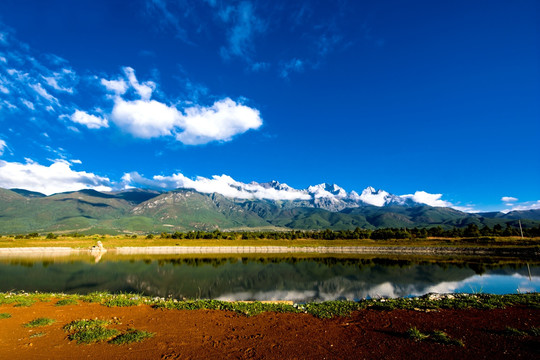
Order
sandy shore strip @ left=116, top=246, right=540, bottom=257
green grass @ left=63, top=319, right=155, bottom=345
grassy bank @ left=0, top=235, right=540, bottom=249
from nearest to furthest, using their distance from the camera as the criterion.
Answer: green grass @ left=63, top=319, right=155, bottom=345
sandy shore strip @ left=116, top=246, right=540, bottom=257
grassy bank @ left=0, top=235, right=540, bottom=249

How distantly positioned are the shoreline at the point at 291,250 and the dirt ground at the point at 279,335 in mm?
95647

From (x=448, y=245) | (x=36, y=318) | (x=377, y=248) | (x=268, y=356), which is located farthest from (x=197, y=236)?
(x=268, y=356)

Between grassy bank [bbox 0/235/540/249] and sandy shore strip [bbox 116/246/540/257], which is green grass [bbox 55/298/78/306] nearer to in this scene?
sandy shore strip [bbox 116/246/540/257]

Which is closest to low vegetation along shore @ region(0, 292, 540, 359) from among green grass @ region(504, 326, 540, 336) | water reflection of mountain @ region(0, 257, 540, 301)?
green grass @ region(504, 326, 540, 336)

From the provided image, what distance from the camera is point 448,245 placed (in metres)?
112

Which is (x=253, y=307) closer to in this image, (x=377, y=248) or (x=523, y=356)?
(x=523, y=356)

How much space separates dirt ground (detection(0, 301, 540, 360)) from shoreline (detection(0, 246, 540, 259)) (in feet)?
314

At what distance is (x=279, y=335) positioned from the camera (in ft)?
50.8

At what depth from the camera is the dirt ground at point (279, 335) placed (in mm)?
12672

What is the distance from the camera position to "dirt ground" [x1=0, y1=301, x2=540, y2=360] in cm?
1267

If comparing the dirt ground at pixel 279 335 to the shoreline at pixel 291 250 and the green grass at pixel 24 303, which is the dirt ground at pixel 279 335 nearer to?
the green grass at pixel 24 303

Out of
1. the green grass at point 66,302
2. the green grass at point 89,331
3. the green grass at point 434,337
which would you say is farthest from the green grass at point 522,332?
the green grass at point 66,302

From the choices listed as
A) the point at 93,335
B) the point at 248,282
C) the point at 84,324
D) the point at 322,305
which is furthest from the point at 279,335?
the point at 248,282

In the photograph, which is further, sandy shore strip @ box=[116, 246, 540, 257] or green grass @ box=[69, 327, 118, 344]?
sandy shore strip @ box=[116, 246, 540, 257]
